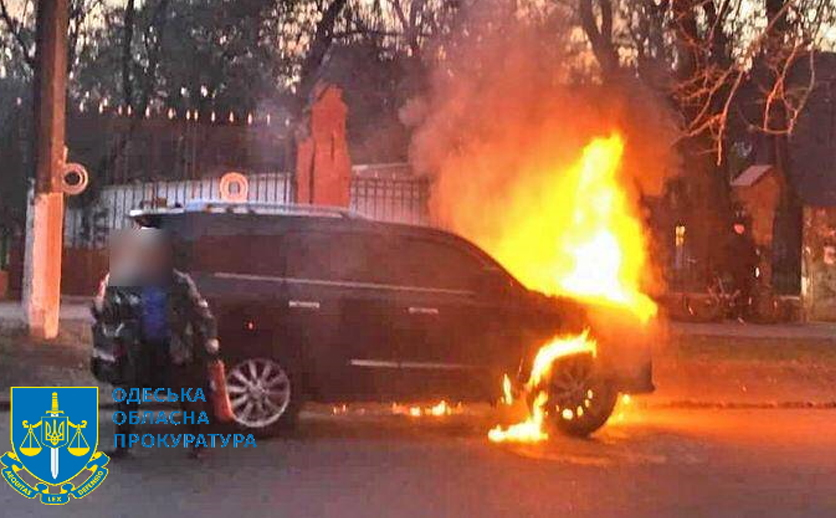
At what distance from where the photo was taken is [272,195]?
2053 centimetres

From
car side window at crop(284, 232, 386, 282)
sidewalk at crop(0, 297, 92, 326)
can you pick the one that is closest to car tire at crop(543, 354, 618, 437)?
car side window at crop(284, 232, 386, 282)

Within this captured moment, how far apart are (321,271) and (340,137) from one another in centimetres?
853

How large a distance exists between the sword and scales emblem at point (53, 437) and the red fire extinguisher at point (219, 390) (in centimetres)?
127

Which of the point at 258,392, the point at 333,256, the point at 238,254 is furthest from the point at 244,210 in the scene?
the point at 258,392

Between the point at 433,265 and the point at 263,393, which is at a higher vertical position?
the point at 433,265

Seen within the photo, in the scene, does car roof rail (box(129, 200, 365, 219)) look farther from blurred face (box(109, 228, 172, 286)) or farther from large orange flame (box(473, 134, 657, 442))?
large orange flame (box(473, 134, 657, 442))

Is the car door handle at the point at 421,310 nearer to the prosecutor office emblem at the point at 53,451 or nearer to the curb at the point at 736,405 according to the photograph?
the prosecutor office emblem at the point at 53,451

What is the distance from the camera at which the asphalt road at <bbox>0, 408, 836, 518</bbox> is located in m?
8.17

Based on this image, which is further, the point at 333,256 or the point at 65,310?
the point at 65,310

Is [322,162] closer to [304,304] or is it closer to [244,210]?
[244,210]

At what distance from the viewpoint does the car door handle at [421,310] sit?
11016 millimetres

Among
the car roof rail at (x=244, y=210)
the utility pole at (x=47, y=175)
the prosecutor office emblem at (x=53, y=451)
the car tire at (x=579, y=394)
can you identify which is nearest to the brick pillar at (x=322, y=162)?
the utility pole at (x=47, y=175)

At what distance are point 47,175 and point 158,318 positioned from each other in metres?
5.91

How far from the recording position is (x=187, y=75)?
31922 millimetres
